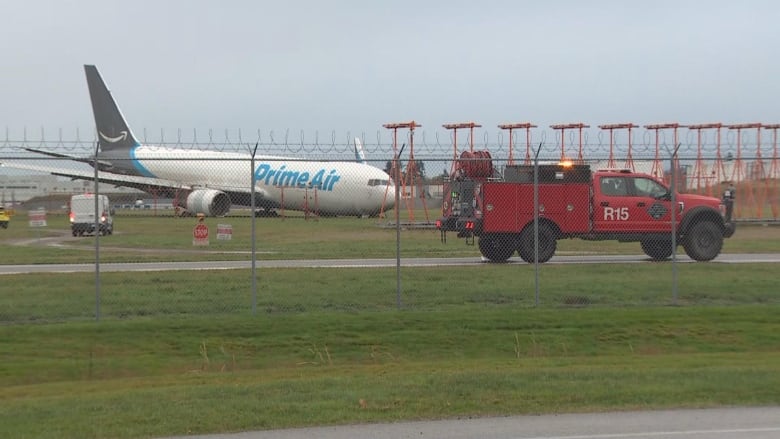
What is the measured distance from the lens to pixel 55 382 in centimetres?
1104

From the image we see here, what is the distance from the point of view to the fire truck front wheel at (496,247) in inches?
845

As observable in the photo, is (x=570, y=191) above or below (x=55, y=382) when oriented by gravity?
above

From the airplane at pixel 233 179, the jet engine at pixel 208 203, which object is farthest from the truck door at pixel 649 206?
the jet engine at pixel 208 203

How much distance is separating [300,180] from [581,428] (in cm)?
3951

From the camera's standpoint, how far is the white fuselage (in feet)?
144

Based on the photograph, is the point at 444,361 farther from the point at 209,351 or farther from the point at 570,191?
the point at 570,191

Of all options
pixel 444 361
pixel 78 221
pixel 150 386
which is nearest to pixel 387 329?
pixel 444 361

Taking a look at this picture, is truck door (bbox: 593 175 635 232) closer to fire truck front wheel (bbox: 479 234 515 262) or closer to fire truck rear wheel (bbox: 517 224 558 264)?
fire truck rear wheel (bbox: 517 224 558 264)

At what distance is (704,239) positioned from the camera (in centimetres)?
2197

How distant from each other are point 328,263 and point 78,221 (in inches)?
313

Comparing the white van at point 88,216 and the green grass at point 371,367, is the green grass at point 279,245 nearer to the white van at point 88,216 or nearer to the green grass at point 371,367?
the white van at point 88,216

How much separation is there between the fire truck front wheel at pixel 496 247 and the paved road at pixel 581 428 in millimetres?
12763

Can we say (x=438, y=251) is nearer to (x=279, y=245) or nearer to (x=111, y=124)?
(x=279, y=245)

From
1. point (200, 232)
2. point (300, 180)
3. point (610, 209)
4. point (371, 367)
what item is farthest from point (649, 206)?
point (300, 180)
